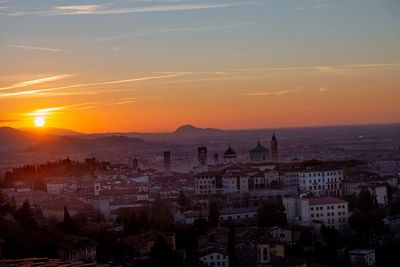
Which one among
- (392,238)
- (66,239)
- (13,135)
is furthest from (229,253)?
(13,135)

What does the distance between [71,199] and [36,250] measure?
13.1m

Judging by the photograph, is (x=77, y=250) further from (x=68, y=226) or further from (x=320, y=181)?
(x=320, y=181)

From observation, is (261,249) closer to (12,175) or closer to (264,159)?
(12,175)

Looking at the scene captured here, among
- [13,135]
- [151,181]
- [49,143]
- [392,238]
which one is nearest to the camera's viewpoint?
[392,238]

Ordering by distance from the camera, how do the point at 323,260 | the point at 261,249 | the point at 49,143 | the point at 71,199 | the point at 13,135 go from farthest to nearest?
the point at 13,135 < the point at 49,143 < the point at 71,199 < the point at 323,260 < the point at 261,249

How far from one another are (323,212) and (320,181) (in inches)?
306

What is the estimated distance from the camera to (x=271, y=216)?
22562 mm

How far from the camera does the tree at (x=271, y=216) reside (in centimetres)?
2222

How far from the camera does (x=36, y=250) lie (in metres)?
16.4

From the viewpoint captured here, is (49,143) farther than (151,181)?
Yes

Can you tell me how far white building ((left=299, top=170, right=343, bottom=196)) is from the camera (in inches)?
1212

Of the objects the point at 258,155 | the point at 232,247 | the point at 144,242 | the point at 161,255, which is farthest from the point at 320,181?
the point at 161,255

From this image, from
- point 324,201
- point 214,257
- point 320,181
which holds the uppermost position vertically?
point 320,181

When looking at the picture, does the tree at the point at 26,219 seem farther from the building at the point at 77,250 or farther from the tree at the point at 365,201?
the tree at the point at 365,201
